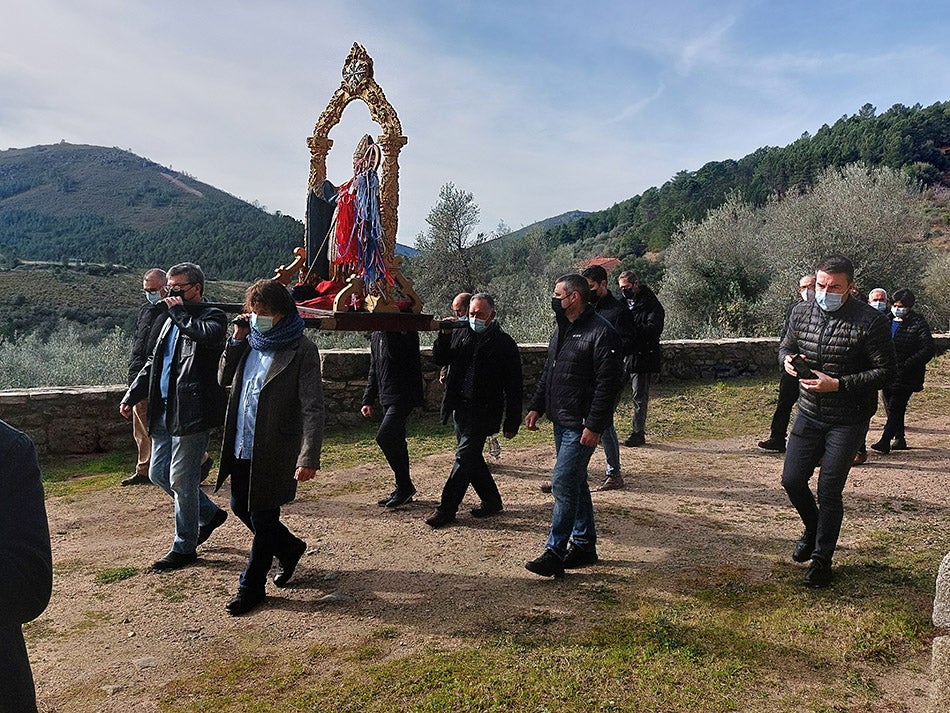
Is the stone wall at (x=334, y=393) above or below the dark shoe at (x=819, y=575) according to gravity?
above

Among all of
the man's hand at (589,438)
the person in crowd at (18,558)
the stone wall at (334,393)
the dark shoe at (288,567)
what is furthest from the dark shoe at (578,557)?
the stone wall at (334,393)

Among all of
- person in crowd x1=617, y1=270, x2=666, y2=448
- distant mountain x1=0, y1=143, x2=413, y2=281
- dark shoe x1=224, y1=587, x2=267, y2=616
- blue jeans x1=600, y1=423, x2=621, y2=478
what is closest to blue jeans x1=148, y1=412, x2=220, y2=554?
dark shoe x1=224, y1=587, x2=267, y2=616

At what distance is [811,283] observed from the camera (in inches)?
237

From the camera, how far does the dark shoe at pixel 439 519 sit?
16.6ft

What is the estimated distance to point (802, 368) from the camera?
159 inches

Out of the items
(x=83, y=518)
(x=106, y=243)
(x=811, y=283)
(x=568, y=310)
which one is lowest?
(x=83, y=518)

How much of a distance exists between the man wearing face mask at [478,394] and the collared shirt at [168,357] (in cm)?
187

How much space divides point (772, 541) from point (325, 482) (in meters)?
3.93

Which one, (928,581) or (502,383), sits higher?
(502,383)

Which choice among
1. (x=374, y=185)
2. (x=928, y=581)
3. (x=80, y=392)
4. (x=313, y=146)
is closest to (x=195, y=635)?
(x=374, y=185)

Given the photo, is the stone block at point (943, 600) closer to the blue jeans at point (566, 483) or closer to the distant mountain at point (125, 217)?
the blue jeans at point (566, 483)

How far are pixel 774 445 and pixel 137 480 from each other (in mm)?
6648

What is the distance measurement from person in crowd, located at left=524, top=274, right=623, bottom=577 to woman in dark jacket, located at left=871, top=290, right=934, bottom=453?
16.0 ft

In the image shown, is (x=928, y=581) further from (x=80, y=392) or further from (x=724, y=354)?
(x=724, y=354)
